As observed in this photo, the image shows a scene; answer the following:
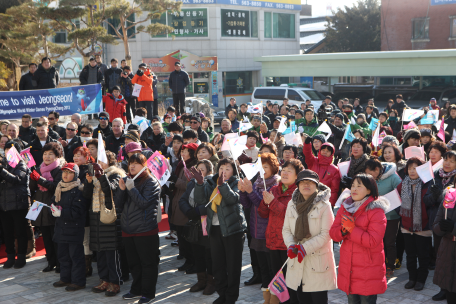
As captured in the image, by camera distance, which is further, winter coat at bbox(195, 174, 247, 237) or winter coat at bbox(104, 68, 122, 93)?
winter coat at bbox(104, 68, 122, 93)

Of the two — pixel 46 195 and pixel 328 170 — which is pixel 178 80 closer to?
pixel 46 195

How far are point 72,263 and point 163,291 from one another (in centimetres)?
133

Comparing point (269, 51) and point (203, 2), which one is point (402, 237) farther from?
point (269, 51)

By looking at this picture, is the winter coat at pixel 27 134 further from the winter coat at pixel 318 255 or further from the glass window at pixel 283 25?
the glass window at pixel 283 25

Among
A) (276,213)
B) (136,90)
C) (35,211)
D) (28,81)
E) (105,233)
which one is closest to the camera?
(276,213)

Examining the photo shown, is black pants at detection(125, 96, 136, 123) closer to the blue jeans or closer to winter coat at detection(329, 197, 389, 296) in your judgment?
winter coat at detection(329, 197, 389, 296)

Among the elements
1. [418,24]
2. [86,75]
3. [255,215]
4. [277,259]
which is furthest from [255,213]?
[418,24]

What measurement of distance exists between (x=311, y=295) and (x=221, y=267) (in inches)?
48.7

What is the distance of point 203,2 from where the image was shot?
37031mm

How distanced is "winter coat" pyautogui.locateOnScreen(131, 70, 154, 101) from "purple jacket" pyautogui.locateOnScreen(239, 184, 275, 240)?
9.72 metres

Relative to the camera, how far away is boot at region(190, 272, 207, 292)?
20.7ft

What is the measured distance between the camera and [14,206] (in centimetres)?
742

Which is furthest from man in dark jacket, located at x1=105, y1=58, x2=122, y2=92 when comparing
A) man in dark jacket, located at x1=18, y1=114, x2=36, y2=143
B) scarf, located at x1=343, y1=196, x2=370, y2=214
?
scarf, located at x1=343, y1=196, x2=370, y2=214

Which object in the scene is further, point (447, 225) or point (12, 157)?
point (12, 157)
